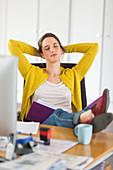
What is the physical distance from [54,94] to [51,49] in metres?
0.37

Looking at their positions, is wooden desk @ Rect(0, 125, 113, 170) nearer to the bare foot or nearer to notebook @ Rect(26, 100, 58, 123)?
the bare foot

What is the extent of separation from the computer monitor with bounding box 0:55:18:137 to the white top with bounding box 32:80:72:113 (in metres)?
1.08

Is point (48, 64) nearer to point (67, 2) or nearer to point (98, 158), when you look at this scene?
point (98, 158)

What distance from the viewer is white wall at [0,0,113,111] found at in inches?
179

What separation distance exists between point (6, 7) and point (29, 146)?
454 centimetres

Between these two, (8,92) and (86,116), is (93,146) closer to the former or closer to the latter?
(86,116)

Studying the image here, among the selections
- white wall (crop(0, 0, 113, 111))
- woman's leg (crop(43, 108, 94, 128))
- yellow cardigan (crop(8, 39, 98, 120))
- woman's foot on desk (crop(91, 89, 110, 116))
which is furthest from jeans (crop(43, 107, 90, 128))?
white wall (crop(0, 0, 113, 111))

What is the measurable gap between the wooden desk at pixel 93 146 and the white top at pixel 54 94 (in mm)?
679

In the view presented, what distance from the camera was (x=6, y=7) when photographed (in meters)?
5.38

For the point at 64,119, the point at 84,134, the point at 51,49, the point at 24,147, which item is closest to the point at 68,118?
the point at 64,119

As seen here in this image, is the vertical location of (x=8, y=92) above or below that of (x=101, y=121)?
above

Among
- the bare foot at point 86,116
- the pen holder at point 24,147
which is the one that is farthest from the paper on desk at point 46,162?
the bare foot at point 86,116

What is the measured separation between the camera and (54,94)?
2328 mm

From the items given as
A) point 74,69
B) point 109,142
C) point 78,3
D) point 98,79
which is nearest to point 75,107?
point 74,69
